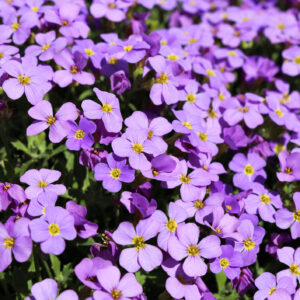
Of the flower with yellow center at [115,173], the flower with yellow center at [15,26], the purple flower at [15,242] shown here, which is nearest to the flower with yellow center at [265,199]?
the flower with yellow center at [115,173]

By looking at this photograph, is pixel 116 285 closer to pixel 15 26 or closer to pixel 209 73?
pixel 209 73

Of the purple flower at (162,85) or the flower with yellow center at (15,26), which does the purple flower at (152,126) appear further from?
the flower with yellow center at (15,26)

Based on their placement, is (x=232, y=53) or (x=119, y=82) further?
(x=232, y=53)

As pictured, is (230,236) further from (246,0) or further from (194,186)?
(246,0)

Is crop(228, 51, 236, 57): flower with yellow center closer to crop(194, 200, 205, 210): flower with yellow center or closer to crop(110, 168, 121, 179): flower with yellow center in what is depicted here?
crop(194, 200, 205, 210): flower with yellow center

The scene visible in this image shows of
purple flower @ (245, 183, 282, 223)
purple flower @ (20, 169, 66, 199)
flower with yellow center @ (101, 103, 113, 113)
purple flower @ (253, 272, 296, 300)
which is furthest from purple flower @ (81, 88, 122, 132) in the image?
purple flower @ (253, 272, 296, 300)

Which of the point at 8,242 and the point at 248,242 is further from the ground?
the point at 8,242

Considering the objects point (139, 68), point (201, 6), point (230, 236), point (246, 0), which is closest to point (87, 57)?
point (139, 68)

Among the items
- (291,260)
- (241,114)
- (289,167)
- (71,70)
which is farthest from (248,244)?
(71,70)
